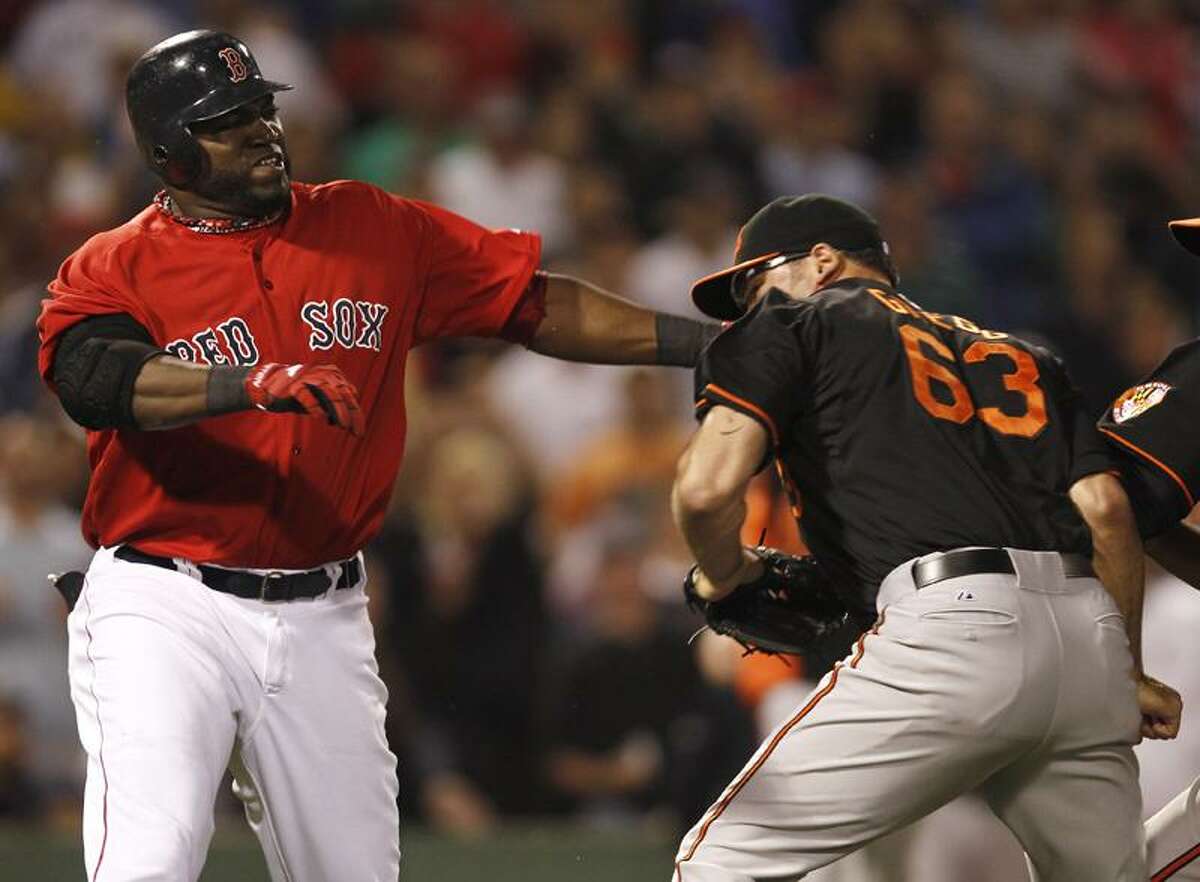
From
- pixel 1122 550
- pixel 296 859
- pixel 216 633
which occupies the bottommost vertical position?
pixel 296 859

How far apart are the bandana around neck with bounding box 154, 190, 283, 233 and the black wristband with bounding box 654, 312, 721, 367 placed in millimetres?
929

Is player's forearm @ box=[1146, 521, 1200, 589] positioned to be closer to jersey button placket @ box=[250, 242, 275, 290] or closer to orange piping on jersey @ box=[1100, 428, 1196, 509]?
orange piping on jersey @ box=[1100, 428, 1196, 509]

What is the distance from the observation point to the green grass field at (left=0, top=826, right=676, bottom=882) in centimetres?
664

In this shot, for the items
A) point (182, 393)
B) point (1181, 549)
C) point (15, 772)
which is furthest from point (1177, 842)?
point (15, 772)

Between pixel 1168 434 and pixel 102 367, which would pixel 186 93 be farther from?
pixel 1168 434

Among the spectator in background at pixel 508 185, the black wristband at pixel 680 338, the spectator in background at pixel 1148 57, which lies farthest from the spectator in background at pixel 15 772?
the spectator in background at pixel 1148 57

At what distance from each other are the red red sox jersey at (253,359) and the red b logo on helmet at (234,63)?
0.99 ft

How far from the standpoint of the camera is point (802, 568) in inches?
163

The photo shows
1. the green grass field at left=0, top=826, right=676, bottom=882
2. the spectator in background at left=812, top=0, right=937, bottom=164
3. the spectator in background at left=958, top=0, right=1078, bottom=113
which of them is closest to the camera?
the green grass field at left=0, top=826, right=676, bottom=882

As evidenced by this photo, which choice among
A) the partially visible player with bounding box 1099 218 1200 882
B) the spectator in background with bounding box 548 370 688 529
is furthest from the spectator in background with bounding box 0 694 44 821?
the partially visible player with bounding box 1099 218 1200 882

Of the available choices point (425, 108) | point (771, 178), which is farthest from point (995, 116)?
point (425, 108)

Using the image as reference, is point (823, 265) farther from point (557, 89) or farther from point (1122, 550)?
point (557, 89)

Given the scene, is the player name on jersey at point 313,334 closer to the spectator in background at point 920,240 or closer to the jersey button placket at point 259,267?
the jersey button placket at point 259,267

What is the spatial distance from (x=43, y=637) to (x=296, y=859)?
3684mm
